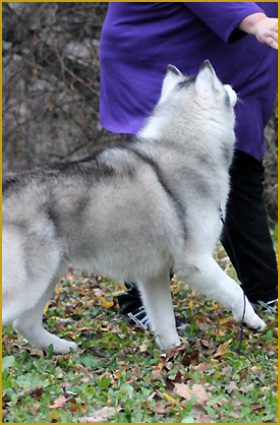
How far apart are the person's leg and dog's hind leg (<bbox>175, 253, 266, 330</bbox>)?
3.27 ft

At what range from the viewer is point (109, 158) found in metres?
3.54

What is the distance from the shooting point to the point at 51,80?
356 inches

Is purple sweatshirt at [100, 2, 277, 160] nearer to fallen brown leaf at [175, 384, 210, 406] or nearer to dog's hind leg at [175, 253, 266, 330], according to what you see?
dog's hind leg at [175, 253, 266, 330]

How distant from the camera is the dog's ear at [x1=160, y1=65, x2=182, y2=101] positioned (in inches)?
147

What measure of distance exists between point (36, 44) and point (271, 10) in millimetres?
5235

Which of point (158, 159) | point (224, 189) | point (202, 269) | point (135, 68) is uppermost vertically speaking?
point (135, 68)

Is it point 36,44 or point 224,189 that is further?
point 36,44

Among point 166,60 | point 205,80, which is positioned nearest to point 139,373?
point 205,80

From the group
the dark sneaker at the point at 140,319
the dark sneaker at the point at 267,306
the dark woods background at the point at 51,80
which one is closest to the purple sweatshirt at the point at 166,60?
the dark sneaker at the point at 267,306

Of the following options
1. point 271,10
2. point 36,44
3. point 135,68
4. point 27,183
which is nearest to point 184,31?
point 135,68

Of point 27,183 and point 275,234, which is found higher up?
point 27,183

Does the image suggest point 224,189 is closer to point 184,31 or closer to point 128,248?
point 128,248

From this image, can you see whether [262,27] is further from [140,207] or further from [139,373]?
[139,373]

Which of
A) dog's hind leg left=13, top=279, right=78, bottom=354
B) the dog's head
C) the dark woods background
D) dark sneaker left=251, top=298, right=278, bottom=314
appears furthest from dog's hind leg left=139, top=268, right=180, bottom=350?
the dark woods background
